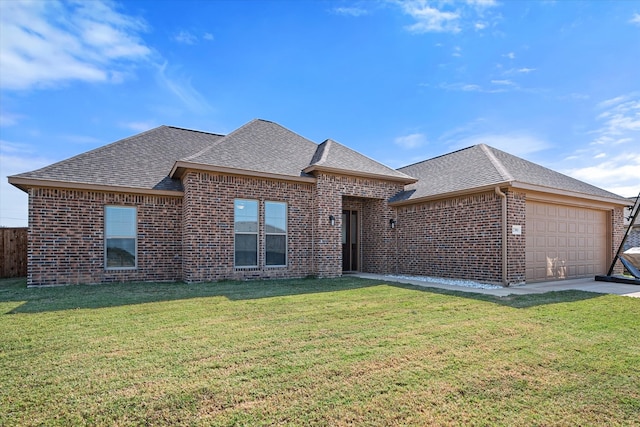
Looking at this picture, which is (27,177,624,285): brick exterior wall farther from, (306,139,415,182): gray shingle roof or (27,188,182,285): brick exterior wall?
(306,139,415,182): gray shingle roof

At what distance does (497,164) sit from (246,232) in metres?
8.24

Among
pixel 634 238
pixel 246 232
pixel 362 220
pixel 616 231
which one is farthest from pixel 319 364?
pixel 634 238

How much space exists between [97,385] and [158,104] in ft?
37.3

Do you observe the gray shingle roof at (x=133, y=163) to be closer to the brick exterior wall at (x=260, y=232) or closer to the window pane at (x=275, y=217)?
the brick exterior wall at (x=260, y=232)

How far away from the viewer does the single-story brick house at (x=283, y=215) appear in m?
9.72

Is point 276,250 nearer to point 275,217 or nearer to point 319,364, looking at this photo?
point 275,217

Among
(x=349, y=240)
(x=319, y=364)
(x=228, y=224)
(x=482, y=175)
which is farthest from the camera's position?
(x=349, y=240)

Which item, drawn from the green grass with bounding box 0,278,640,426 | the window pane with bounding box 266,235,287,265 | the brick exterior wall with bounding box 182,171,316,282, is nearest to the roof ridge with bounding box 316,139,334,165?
the brick exterior wall with bounding box 182,171,316,282

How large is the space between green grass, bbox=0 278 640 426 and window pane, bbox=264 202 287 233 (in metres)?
4.75

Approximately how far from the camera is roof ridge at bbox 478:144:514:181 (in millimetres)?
9970

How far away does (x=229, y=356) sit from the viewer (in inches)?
152

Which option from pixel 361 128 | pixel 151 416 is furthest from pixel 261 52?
pixel 151 416

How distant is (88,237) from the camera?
32.4 feet

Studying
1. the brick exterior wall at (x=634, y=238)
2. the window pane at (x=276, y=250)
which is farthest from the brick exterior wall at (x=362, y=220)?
the brick exterior wall at (x=634, y=238)
